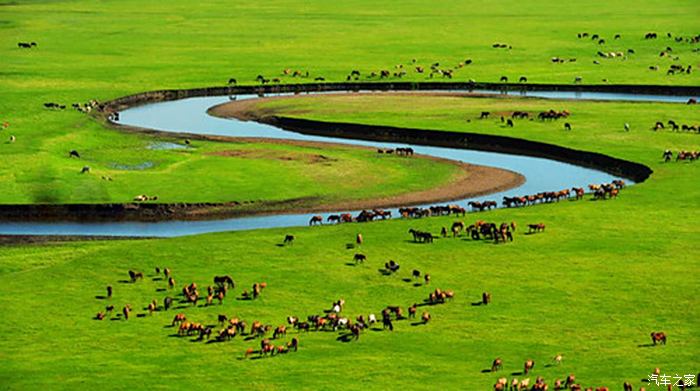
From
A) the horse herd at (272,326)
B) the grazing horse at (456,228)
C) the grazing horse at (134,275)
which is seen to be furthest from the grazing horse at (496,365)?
the grazing horse at (456,228)

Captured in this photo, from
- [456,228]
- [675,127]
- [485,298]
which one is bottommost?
[485,298]

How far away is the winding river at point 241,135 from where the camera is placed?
60.0 meters

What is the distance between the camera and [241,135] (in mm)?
86625

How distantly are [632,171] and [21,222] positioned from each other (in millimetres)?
31870

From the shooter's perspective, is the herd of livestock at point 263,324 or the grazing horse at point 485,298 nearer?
the herd of livestock at point 263,324

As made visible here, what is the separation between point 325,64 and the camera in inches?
4619

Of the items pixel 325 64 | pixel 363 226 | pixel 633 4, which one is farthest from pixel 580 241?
pixel 633 4

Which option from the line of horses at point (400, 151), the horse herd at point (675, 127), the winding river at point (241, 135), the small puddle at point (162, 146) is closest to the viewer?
the winding river at point (241, 135)

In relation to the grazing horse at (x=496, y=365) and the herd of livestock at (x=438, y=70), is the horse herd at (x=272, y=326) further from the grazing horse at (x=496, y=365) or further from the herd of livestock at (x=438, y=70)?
the herd of livestock at (x=438, y=70)

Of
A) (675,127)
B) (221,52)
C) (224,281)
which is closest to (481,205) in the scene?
(224,281)

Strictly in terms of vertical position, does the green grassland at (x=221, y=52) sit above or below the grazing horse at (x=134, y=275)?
above

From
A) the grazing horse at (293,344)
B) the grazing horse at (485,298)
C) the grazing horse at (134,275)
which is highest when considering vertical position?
the grazing horse at (134,275)

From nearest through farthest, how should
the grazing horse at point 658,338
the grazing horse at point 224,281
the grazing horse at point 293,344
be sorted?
the grazing horse at point 658,338 → the grazing horse at point 293,344 → the grazing horse at point 224,281

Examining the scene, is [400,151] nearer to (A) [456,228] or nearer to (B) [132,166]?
(B) [132,166]
